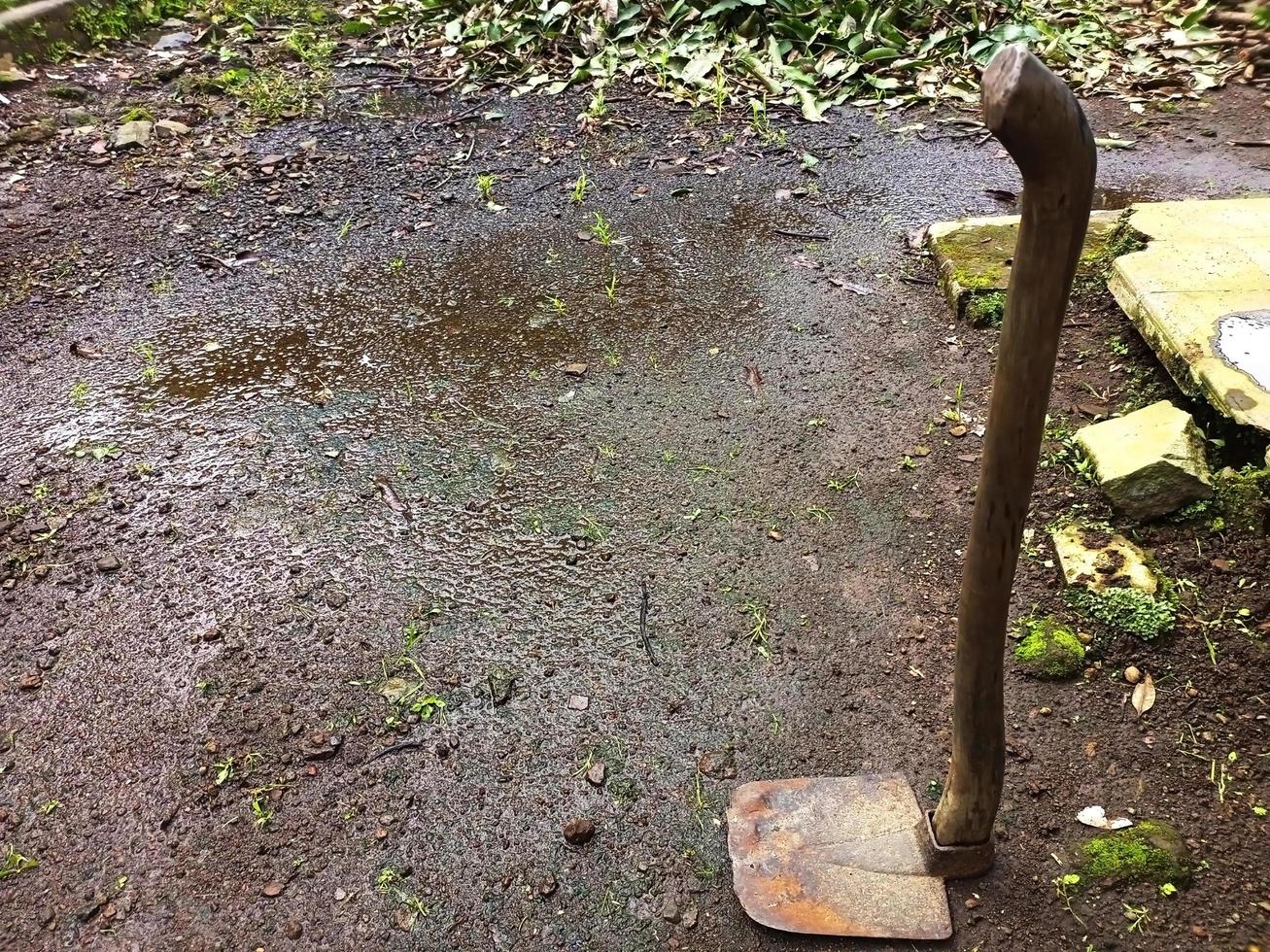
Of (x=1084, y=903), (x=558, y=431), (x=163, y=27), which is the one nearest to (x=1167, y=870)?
(x=1084, y=903)

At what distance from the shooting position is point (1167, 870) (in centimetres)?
187

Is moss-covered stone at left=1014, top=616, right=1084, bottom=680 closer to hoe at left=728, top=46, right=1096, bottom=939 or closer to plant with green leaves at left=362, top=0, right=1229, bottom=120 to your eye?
hoe at left=728, top=46, right=1096, bottom=939

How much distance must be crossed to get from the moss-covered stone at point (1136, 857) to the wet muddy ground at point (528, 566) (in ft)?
0.14

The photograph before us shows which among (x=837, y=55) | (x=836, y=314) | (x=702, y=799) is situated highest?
(x=837, y=55)

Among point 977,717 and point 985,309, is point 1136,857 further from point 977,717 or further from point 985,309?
point 985,309

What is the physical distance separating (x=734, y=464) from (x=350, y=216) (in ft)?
9.13

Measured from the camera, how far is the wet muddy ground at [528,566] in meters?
2.01

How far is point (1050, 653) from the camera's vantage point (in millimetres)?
2305

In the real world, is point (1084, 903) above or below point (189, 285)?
below

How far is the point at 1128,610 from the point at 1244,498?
1.66 ft

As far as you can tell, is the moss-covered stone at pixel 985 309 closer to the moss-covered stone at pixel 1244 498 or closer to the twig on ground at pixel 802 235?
the twig on ground at pixel 802 235

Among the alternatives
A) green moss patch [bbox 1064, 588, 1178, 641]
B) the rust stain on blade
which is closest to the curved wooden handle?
the rust stain on blade

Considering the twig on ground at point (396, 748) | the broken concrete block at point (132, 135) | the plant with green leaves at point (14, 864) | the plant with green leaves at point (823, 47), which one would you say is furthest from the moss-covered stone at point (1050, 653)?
the broken concrete block at point (132, 135)

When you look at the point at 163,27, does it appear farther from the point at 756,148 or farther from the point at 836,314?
the point at 836,314
